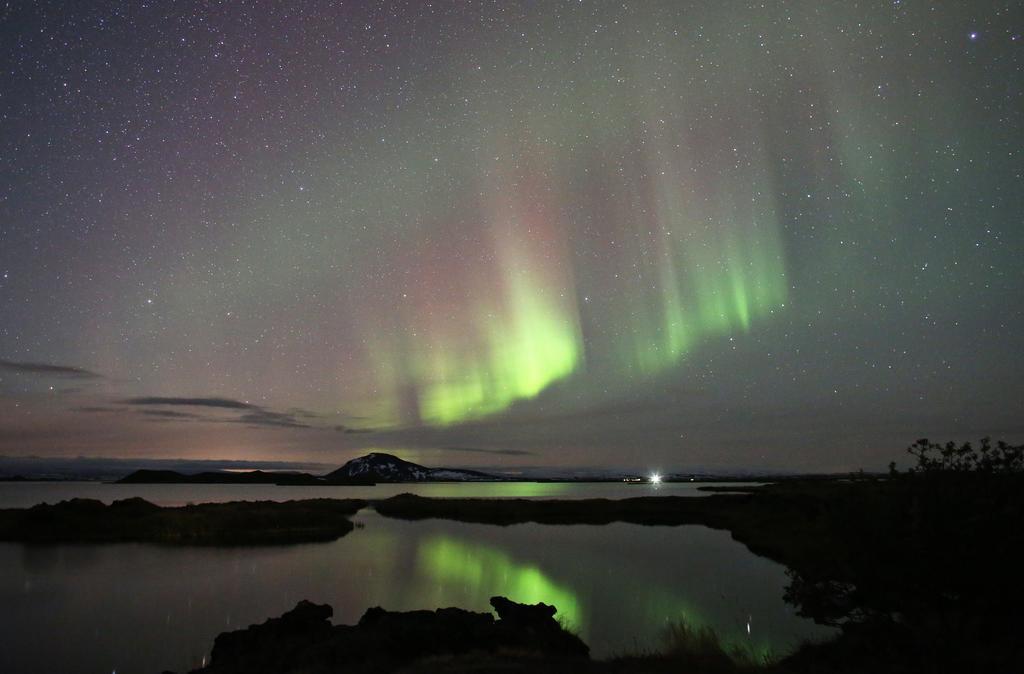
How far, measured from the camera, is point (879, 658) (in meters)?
12.4

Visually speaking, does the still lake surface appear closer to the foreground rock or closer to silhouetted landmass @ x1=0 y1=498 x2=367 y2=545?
the foreground rock

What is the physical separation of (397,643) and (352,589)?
1558 centimetres

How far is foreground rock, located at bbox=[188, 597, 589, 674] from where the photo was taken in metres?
14.3

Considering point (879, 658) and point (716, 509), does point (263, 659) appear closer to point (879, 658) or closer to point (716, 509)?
point (879, 658)

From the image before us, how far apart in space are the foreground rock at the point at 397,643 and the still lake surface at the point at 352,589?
2219 mm

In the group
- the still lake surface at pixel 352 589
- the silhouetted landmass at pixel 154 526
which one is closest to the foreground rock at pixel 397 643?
the still lake surface at pixel 352 589

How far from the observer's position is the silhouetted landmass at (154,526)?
50.9 m

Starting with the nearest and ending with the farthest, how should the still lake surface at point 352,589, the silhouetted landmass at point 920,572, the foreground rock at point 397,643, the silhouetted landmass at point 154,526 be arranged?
the silhouetted landmass at point 920,572, the foreground rock at point 397,643, the still lake surface at point 352,589, the silhouetted landmass at point 154,526

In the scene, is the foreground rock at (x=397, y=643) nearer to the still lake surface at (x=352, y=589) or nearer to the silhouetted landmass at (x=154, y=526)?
the still lake surface at (x=352, y=589)

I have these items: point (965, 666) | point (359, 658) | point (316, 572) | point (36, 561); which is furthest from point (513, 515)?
point (965, 666)

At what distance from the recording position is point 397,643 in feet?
52.2

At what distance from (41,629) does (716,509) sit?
63527 mm

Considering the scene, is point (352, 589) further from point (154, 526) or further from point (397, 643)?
point (154, 526)

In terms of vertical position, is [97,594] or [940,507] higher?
[940,507]
